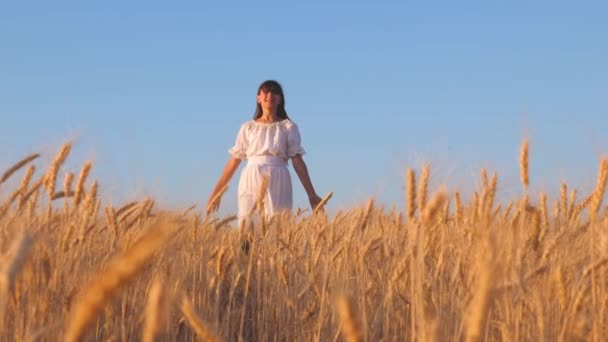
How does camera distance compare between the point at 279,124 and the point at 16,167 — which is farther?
the point at 279,124

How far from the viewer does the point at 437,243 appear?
2777 mm

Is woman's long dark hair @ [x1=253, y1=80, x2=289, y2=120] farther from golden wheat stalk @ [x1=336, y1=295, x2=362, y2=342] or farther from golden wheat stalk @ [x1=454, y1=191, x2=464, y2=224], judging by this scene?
golden wheat stalk @ [x1=336, y1=295, x2=362, y2=342]

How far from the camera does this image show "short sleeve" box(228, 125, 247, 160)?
5.86 m

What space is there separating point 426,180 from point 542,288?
0.43m

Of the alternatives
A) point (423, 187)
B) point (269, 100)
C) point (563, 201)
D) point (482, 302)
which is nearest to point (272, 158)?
point (269, 100)

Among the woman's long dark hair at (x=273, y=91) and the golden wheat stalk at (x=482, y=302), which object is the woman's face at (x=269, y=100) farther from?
the golden wheat stalk at (x=482, y=302)

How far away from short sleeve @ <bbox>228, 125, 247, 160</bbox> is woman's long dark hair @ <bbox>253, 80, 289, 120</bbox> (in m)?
0.30

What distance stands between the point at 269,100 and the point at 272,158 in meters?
0.47

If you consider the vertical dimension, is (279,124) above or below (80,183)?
above

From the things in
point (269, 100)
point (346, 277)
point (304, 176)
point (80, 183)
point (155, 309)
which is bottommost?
point (155, 309)

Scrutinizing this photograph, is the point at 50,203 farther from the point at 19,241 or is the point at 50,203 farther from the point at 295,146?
the point at 295,146

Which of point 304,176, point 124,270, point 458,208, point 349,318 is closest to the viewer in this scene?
point 124,270

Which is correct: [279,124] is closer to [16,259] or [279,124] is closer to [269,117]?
[269,117]

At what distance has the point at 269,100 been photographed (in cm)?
572
